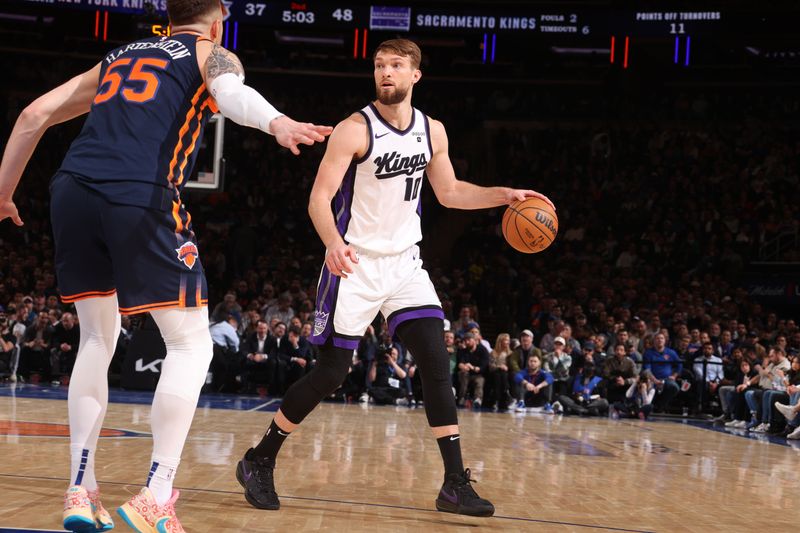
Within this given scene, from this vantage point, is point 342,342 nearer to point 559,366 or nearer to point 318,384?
point 318,384

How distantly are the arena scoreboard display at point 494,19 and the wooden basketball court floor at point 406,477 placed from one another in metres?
13.6

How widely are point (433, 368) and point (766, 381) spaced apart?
973 cm

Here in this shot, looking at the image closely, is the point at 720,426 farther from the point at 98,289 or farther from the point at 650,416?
the point at 98,289

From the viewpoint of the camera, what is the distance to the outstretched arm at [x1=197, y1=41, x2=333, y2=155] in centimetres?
267

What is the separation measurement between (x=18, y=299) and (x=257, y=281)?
5.00 metres

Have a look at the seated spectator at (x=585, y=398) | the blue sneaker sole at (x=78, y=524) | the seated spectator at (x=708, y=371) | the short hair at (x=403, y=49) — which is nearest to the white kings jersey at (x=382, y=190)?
the short hair at (x=403, y=49)

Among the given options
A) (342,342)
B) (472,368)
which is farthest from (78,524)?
(472,368)

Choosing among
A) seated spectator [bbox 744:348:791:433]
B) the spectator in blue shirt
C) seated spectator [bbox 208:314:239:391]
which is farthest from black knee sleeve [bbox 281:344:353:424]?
the spectator in blue shirt

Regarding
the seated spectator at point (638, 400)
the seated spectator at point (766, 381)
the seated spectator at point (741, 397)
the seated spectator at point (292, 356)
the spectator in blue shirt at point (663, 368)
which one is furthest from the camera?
the spectator in blue shirt at point (663, 368)

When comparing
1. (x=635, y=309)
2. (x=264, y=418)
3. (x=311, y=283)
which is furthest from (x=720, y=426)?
(x=311, y=283)

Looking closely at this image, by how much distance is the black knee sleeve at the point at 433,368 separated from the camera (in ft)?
13.6

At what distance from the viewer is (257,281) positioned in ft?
60.5

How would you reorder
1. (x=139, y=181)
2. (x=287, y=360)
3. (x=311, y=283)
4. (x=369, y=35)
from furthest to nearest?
(x=369, y=35) < (x=311, y=283) < (x=287, y=360) < (x=139, y=181)

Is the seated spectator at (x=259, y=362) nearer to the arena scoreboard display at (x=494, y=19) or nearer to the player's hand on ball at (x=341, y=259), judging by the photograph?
the arena scoreboard display at (x=494, y=19)
